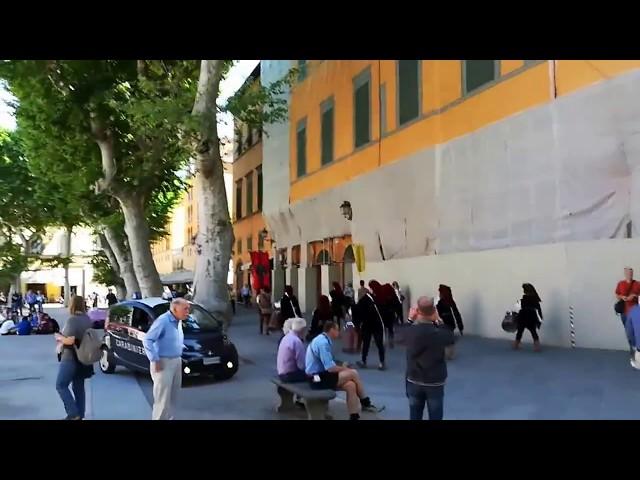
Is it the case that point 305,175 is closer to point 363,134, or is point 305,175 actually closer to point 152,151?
point 363,134

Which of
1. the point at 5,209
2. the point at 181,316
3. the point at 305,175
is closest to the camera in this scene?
the point at 181,316

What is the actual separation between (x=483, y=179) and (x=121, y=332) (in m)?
9.27

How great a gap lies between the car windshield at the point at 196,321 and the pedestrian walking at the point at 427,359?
5.95m

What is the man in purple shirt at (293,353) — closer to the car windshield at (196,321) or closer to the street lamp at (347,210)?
the car windshield at (196,321)

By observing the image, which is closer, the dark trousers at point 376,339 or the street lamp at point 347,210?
the dark trousers at point 376,339

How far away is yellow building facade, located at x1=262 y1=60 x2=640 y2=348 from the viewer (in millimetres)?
13516

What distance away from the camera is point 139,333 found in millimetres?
12000

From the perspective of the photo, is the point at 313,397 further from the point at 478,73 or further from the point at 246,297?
the point at 246,297

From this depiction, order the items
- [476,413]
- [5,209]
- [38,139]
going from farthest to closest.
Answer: [5,209], [38,139], [476,413]

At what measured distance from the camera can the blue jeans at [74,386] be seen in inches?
321

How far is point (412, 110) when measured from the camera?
790 inches

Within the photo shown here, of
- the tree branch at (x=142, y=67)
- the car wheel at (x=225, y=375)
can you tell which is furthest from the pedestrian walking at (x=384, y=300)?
the tree branch at (x=142, y=67)
